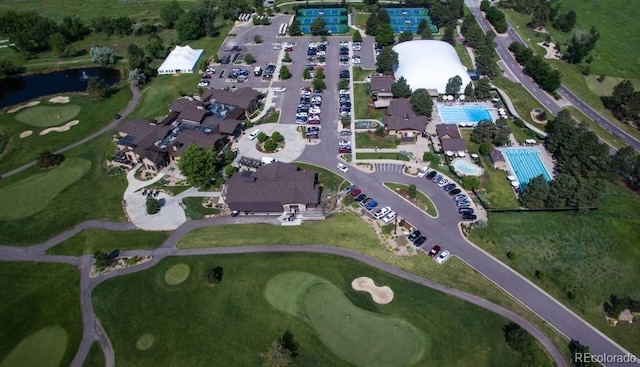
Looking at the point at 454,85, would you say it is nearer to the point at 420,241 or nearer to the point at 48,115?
the point at 420,241

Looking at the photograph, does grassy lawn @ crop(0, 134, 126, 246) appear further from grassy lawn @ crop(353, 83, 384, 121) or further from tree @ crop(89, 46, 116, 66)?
grassy lawn @ crop(353, 83, 384, 121)

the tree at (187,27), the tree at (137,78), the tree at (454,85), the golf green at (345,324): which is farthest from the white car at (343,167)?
the tree at (187,27)

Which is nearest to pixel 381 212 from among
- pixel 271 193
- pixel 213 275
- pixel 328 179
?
pixel 328 179

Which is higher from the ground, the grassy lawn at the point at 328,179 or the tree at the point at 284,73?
the tree at the point at 284,73

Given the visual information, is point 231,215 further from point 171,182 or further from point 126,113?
point 126,113

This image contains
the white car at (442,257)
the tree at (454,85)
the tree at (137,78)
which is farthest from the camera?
the tree at (137,78)

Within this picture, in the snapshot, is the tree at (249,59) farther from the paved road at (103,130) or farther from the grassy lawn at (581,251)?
the grassy lawn at (581,251)
